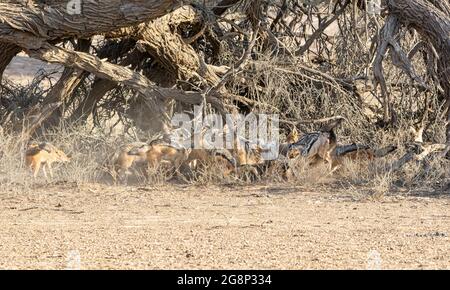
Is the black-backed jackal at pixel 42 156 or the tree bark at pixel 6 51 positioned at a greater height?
the tree bark at pixel 6 51

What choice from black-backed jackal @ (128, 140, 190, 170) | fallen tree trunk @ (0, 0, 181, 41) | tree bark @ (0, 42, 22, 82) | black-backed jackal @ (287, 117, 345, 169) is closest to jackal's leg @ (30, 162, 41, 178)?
black-backed jackal @ (128, 140, 190, 170)

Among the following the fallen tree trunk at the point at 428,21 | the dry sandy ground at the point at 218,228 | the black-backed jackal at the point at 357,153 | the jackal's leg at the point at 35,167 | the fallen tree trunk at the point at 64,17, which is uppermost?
the fallen tree trunk at the point at 64,17

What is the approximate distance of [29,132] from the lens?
14172 mm

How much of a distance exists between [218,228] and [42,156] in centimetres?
396

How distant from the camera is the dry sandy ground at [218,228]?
25.8 ft

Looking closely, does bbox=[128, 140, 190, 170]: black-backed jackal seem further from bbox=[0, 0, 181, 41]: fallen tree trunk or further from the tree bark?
the tree bark

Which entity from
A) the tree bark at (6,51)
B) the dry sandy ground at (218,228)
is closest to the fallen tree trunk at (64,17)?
the tree bark at (6,51)

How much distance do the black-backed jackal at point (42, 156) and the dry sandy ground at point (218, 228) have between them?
19.2 inches

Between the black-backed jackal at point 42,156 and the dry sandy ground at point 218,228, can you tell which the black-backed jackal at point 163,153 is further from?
the black-backed jackal at point 42,156

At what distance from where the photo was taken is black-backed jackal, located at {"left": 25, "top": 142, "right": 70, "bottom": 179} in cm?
1280

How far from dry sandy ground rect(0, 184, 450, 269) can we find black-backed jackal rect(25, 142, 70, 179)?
1.60 feet
